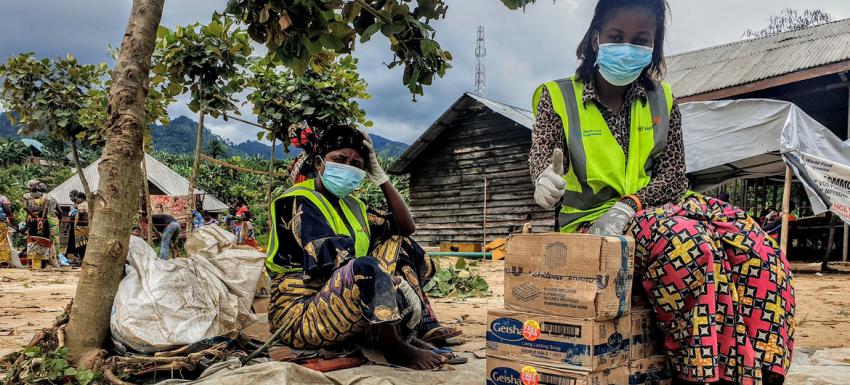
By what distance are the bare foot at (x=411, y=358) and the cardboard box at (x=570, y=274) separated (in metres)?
1.01

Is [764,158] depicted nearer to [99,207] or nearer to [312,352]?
[312,352]

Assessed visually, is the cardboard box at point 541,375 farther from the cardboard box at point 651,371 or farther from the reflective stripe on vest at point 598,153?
the reflective stripe on vest at point 598,153

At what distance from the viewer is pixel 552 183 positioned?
2084 millimetres

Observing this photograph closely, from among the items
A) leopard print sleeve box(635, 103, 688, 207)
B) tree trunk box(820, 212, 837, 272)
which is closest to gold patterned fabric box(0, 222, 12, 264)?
leopard print sleeve box(635, 103, 688, 207)

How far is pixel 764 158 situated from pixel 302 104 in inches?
259

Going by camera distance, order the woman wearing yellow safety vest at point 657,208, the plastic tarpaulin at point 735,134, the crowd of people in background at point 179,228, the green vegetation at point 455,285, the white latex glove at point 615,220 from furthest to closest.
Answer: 1. the plastic tarpaulin at point 735,134
2. the green vegetation at point 455,285
3. the crowd of people in background at point 179,228
4. the white latex glove at point 615,220
5. the woman wearing yellow safety vest at point 657,208

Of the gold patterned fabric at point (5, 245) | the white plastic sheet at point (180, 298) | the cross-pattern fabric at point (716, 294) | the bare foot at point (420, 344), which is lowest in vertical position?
the gold patterned fabric at point (5, 245)

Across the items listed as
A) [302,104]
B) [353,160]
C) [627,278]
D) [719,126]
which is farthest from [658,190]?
[719,126]

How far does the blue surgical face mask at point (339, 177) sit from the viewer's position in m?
3.16

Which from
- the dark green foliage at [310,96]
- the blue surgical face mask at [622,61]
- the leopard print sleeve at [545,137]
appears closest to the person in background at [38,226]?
the dark green foliage at [310,96]

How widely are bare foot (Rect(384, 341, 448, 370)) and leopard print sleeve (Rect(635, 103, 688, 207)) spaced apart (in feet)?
4.35

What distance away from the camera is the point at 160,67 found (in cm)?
502

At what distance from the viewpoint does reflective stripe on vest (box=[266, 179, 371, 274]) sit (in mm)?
3037

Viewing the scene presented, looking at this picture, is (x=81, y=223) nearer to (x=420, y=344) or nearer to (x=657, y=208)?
(x=420, y=344)
